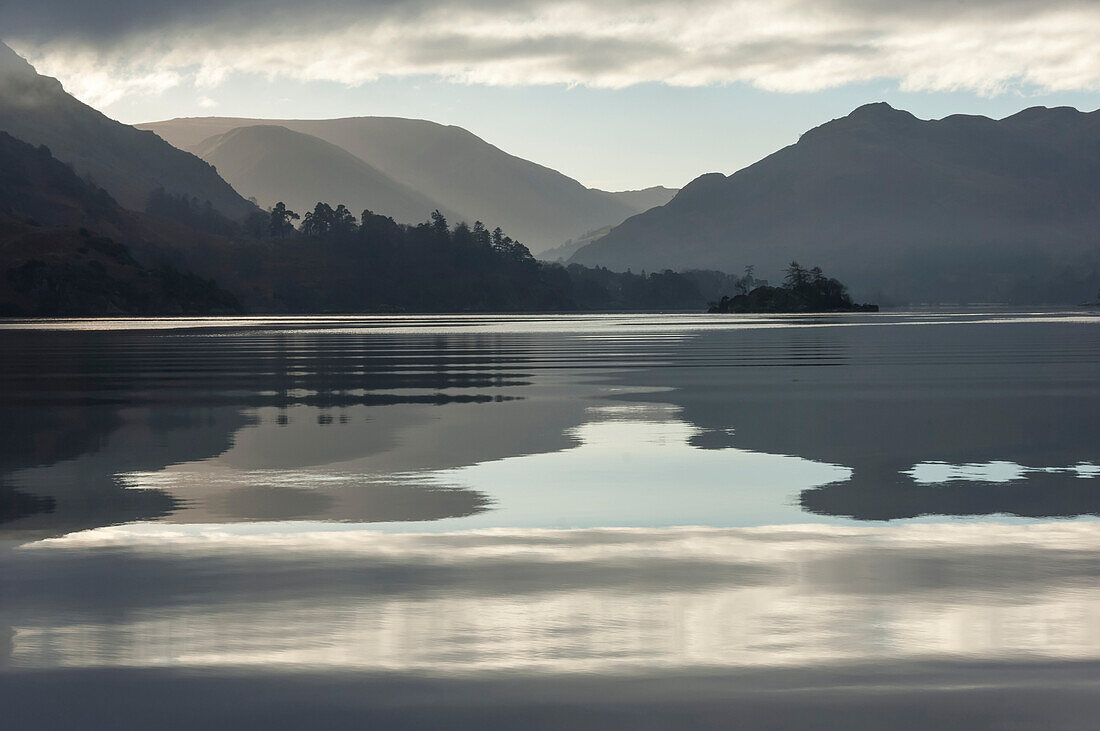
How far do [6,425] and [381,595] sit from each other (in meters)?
22.9

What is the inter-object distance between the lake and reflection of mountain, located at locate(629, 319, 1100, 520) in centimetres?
17

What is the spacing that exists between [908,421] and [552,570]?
66.3 ft

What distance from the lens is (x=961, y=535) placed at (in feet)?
55.6

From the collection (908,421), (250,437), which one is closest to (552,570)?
(250,437)

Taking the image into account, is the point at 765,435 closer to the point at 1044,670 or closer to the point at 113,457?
the point at 113,457

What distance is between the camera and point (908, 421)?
32.8 m

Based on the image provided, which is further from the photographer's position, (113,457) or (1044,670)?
(113,457)

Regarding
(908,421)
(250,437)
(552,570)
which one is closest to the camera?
(552,570)

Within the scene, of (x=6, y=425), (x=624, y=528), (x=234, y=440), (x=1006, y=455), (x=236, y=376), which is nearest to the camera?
(x=624, y=528)

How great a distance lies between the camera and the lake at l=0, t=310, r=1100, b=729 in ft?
33.0

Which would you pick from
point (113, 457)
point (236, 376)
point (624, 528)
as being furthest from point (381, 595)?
point (236, 376)

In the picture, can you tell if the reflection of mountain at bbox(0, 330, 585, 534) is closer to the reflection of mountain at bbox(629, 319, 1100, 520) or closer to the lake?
the lake

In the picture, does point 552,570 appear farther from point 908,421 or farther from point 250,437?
point 908,421

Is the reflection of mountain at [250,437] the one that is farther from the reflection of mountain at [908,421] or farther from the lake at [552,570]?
the reflection of mountain at [908,421]
